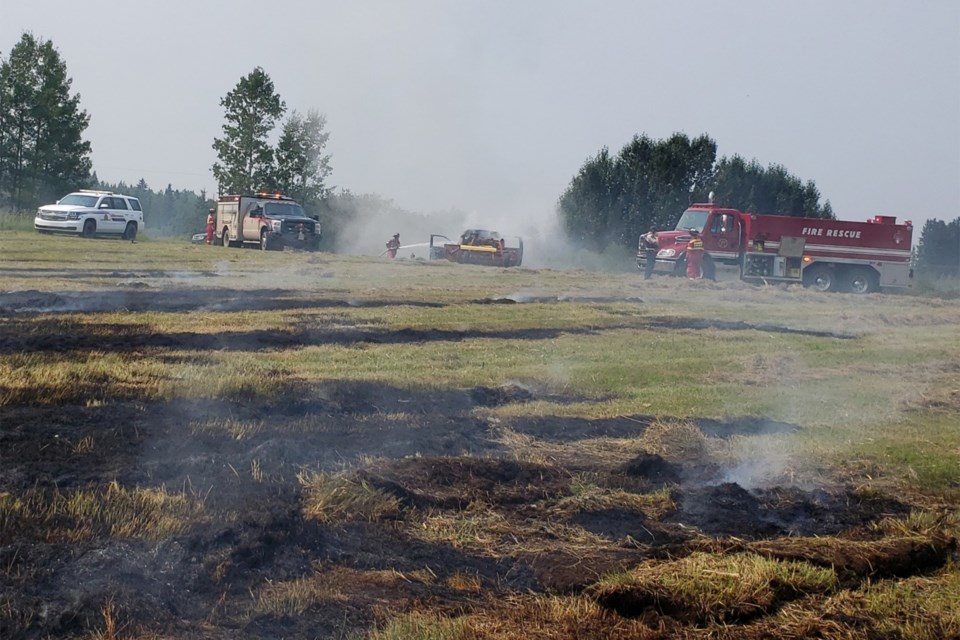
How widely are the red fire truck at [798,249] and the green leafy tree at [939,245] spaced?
91.4ft

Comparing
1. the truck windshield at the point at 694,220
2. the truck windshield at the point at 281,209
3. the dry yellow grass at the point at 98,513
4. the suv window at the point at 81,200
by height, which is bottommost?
the dry yellow grass at the point at 98,513

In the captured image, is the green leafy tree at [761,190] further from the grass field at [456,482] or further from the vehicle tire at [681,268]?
the grass field at [456,482]

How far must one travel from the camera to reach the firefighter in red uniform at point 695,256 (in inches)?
1298

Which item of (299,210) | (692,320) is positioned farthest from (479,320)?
(299,210)

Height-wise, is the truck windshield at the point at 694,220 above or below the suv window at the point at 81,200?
above

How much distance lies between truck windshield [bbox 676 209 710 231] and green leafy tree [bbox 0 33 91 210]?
2792cm

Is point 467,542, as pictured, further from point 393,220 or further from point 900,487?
point 393,220

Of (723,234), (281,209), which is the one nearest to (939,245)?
(723,234)

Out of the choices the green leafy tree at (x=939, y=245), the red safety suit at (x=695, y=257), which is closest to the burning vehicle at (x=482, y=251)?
the red safety suit at (x=695, y=257)

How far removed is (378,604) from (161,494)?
1808mm

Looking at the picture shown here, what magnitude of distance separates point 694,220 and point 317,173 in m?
24.9

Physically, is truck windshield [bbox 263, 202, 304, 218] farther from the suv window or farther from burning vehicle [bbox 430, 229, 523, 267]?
burning vehicle [bbox 430, 229, 523, 267]

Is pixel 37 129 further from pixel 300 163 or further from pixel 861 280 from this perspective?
pixel 861 280

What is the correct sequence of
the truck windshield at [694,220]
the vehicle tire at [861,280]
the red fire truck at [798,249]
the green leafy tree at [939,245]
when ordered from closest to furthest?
the red fire truck at [798,249] → the truck windshield at [694,220] → the vehicle tire at [861,280] → the green leafy tree at [939,245]
